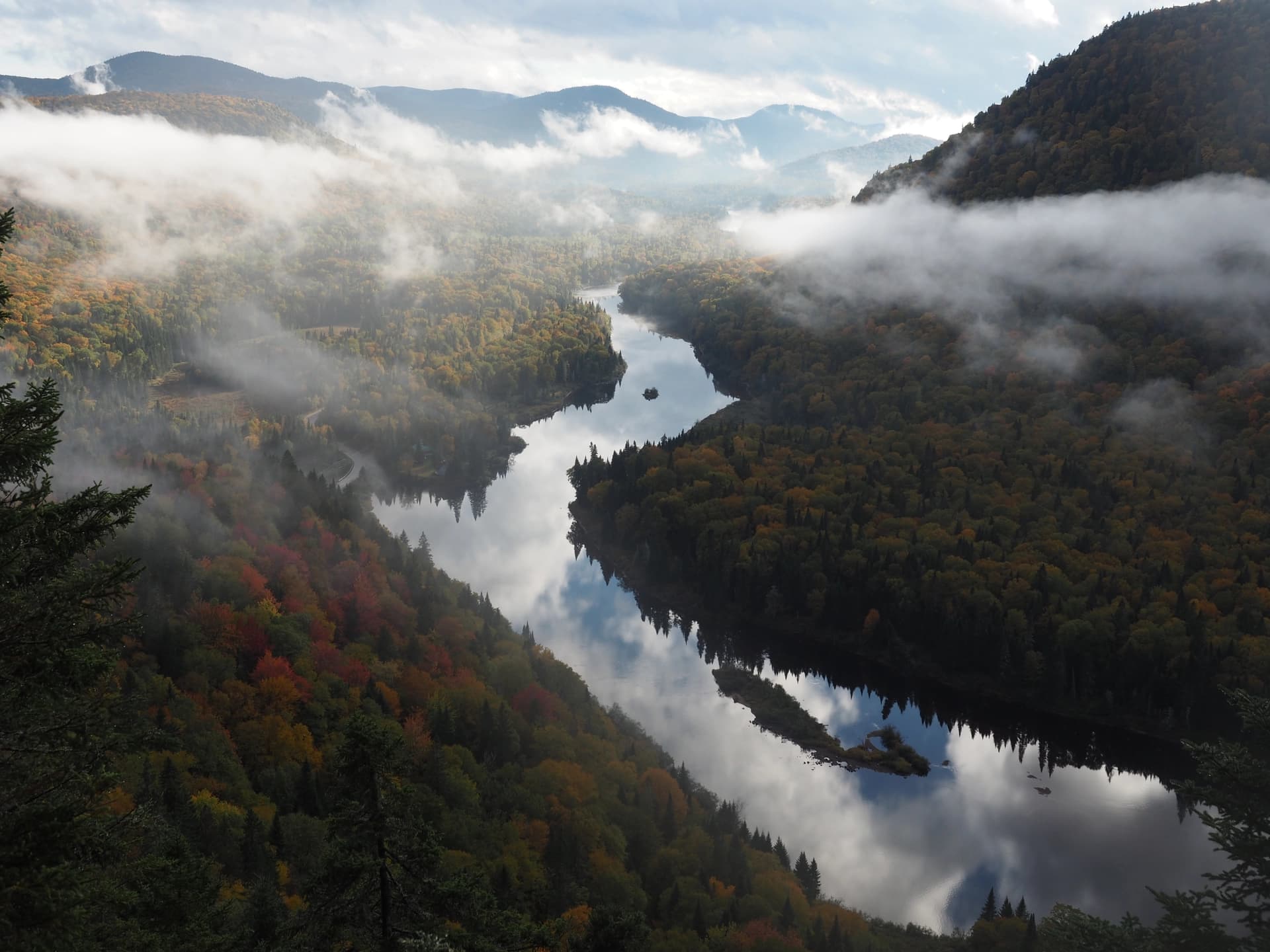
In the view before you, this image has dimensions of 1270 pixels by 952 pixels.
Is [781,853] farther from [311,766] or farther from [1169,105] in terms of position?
[1169,105]

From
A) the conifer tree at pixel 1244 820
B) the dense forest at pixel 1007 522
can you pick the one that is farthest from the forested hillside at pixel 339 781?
the dense forest at pixel 1007 522

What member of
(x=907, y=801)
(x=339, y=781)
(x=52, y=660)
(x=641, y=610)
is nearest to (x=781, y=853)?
(x=907, y=801)

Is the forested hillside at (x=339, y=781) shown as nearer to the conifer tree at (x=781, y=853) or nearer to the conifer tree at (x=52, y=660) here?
the conifer tree at (x=52, y=660)

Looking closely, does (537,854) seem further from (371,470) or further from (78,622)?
(371,470)

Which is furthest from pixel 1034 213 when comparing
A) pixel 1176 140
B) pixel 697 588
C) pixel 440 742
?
pixel 440 742

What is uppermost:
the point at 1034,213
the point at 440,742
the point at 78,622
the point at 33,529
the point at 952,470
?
the point at 1034,213
